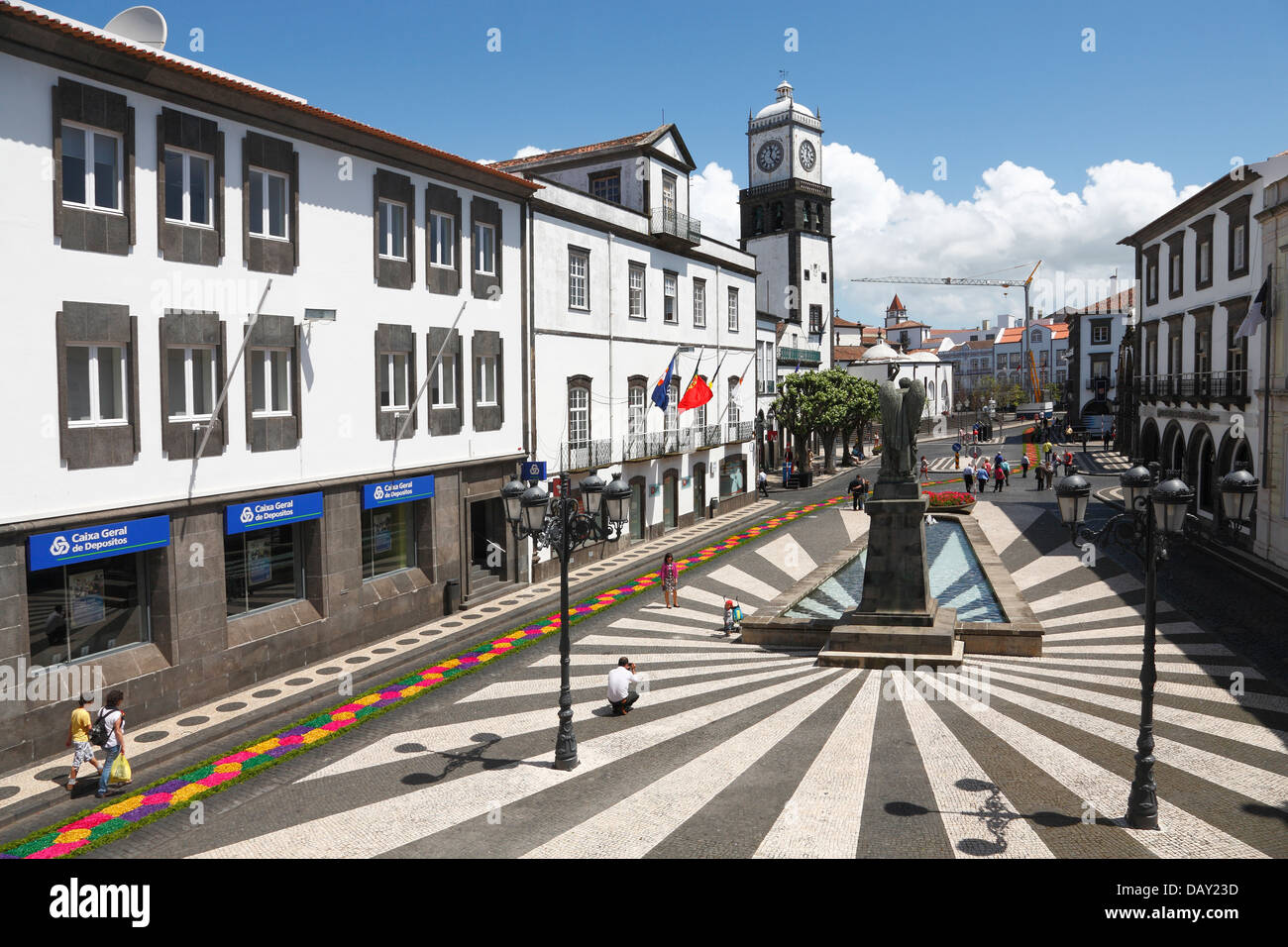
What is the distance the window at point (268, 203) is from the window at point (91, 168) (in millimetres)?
3093

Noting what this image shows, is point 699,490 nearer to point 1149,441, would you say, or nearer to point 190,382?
point 1149,441

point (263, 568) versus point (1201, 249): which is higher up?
point (1201, 249)

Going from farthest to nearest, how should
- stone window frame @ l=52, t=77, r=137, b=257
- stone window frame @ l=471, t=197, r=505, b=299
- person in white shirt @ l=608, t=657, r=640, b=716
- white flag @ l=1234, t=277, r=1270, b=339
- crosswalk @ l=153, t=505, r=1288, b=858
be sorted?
white flag @ l=1234, t=277, r=1270, b=339, stone window frame @ l=471, t=197, r=505, b=299, person in white shirt @ l=608, t=657, r=640, b=716, stone window frame @ l=52, t=77, r=137, b=257, crosswalk @ l=153, t=505, r=1288, b=858

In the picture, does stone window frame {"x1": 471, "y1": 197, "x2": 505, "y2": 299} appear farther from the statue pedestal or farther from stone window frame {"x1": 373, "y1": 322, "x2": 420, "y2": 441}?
the statue pedestal

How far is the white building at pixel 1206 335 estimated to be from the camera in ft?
107

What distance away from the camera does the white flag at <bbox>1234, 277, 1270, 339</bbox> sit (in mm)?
29906

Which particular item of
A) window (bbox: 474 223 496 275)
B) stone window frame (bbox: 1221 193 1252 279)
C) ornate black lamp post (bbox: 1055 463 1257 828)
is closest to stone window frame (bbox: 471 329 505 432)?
window (bbox: 474 223 496 275)

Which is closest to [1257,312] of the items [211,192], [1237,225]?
[1237,225]

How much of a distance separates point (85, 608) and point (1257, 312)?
1370 inches

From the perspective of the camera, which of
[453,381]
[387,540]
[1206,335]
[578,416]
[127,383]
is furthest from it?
[1206,335]

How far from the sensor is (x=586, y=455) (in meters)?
32.6

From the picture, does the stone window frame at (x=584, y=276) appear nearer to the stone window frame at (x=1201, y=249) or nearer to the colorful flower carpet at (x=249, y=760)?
the colorful flower carpet at (x=249, y=760)

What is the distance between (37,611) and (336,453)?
7.61 metres

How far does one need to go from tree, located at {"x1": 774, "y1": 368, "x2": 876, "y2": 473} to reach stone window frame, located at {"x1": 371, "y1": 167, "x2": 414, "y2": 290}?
3461cm
